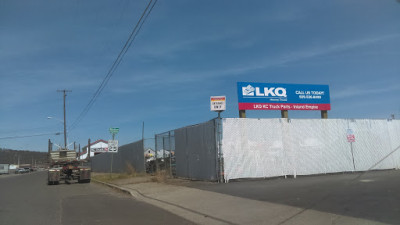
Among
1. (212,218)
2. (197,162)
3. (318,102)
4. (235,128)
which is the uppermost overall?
(318,102)

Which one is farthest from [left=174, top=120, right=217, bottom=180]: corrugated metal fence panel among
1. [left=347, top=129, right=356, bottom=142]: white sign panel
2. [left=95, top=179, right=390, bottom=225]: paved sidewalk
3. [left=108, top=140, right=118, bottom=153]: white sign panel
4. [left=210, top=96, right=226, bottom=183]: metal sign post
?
[left=347, top=129, right=356, bottom=142]: white sign panel

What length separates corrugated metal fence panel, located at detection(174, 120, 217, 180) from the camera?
15.5 m

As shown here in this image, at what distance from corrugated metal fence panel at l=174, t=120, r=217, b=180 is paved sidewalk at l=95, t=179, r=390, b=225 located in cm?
294

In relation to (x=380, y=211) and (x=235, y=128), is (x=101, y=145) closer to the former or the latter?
(x=235, y=128)

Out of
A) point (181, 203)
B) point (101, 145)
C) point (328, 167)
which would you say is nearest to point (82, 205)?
point (181, 203)

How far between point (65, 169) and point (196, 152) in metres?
12.1

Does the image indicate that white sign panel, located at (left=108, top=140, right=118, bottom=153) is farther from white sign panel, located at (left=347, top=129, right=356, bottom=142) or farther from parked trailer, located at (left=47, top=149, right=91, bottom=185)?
white sign panel, located at (left=347, top=129, right=356, bottom=142)

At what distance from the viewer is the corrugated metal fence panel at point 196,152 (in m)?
15.5

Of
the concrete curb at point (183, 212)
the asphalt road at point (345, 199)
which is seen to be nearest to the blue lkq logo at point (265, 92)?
the asphalt road at point (345, 199)

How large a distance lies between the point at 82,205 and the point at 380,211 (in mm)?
9113

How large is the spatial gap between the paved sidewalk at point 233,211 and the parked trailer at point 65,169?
1209 cm

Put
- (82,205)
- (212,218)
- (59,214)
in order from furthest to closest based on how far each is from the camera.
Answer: (82,205)
(59,214)
(212,218)

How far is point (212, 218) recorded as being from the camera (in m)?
8.29

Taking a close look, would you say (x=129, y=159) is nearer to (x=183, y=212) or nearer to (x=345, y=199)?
(x=183, y=212)
